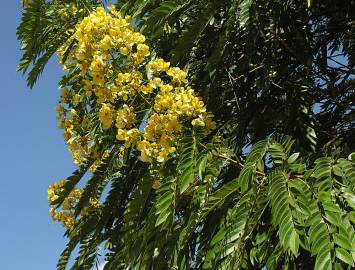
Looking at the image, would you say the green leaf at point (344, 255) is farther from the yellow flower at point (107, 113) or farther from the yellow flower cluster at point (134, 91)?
the yellow flower at point (107, 113)

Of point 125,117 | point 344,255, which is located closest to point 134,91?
point 125,117

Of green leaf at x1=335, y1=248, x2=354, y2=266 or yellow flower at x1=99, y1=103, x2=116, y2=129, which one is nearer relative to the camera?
green leaf at x1=335, y1=248, x2=354, y2=266

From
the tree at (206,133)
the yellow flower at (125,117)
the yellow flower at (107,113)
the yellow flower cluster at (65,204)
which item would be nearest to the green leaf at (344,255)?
the tree at (206,133)

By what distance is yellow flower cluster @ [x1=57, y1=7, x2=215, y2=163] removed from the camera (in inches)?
99.1

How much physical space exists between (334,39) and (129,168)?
177cm

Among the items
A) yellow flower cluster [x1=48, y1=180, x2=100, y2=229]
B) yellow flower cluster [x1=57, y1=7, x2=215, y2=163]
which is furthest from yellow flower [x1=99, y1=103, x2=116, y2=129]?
yellow flower cluster [x1=48, y1=180, x2=100, y2=229]

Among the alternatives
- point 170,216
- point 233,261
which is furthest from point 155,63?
point 233,261

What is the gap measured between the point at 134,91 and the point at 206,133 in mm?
364

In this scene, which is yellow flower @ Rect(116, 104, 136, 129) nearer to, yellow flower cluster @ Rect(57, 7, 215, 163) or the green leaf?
yellow flower cluster @ Rect(57, 7, 215, 163)

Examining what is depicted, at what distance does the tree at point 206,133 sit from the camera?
2.20m

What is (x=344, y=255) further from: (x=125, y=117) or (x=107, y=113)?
(x=107, y=113)

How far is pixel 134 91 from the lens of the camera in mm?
2664

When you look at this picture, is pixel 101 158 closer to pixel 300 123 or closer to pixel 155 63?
pixel 155 63

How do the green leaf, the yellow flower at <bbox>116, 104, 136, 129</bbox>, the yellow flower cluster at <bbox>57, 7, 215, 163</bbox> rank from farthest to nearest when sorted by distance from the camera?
the yellow flower at <bbox>116, 104, 136, 129</bbox> → the yellow flower cluster at <bbox>57, 7, 215, 163</bbox> → the green leaf
